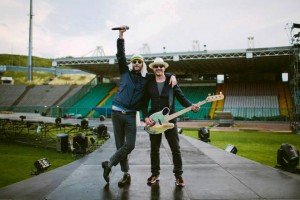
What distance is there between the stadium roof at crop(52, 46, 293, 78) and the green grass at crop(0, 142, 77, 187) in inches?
817

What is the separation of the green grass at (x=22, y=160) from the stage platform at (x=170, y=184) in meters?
1.54

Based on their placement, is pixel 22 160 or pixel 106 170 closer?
pixel 106 170

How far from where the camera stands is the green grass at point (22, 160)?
21.7 feet

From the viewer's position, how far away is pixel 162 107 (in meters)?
4.29

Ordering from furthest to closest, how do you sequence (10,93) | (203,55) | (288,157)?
(10,93)
(203,55)
(288,157)

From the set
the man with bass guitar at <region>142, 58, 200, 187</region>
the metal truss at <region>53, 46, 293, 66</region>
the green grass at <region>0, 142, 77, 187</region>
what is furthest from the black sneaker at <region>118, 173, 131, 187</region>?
the metal truss at <region>53, 46, 293, 66</region>

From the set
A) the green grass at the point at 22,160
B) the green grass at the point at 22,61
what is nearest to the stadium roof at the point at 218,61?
the green grass at the point at 22,160

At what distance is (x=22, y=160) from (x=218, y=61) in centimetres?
2580

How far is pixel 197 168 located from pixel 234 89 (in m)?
30.0

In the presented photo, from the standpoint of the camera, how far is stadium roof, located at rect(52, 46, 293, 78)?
88.1ft

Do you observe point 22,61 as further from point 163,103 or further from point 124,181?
point 163,103

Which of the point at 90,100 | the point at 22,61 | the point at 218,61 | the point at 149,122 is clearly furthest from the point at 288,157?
the point at 22,61

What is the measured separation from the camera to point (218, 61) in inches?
1209

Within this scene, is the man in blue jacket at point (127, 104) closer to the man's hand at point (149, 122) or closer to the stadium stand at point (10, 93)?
the man's hand at point (149, 122)
